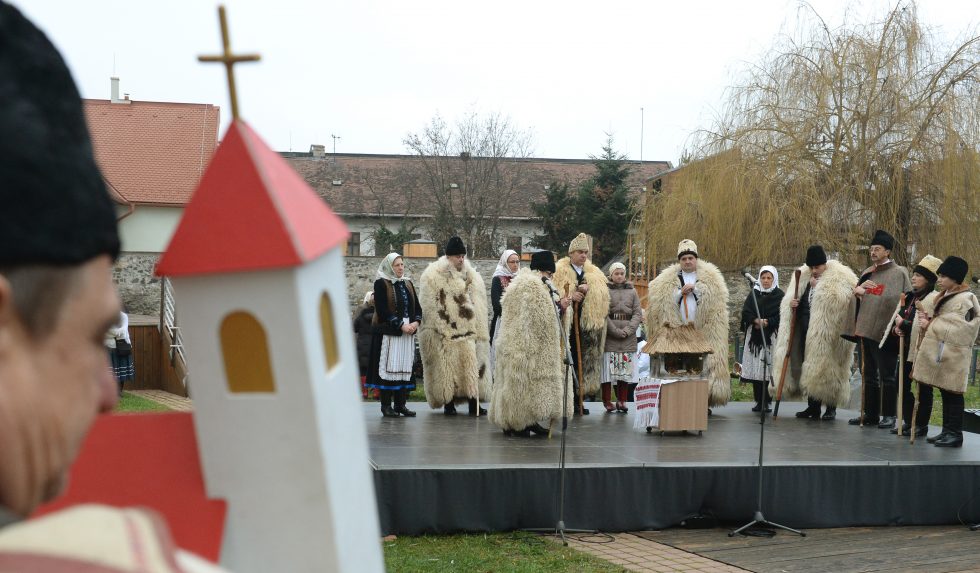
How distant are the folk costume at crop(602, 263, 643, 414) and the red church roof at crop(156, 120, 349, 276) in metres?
9.94

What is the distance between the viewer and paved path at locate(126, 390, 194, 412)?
14922 mm

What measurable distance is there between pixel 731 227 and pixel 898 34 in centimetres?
414

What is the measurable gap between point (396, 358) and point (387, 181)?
2883 cm

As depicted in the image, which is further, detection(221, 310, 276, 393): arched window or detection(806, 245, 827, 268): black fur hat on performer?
detection(806, 245, 827, 268): black fur hat on performer

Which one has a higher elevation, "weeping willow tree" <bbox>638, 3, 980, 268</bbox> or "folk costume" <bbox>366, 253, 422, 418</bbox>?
"weeping willow tree" <bbox>638, 3, 980, 268</bbox>

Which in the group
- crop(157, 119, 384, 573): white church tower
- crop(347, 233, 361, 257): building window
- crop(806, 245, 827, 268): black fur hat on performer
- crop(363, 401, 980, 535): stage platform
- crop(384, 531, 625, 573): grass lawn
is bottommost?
crop(384, 531, 625, 573): grass lawn

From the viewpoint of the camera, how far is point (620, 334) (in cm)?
1107

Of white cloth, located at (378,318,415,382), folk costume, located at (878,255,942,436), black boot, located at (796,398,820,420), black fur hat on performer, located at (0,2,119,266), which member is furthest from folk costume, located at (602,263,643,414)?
black fur hat on performer, located at (0,2,119,266)

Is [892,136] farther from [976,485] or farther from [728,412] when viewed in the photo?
[976,485]

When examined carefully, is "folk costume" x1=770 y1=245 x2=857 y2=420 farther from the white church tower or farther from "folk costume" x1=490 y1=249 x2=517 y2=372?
the white church tower

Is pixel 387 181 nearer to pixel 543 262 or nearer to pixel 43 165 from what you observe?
pixel 543 262

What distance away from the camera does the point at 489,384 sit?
1130 cm

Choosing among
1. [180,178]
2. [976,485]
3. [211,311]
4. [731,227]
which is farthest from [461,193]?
[211,311]

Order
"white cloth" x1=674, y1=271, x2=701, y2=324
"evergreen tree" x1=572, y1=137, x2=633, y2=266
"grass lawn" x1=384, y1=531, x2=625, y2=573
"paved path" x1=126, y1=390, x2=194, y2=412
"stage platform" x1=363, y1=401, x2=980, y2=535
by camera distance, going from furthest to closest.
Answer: "evergreen tree" x1=572, y1=137, x2=633, y2=266, "paved path" x1=126, y1=390, x2=194, y2=412, "white cloth" x1=674, y1=271, x2=701, y2=324, "stage platform" x1=363, y1=401, x2=980, y2=535, "grass lawn" x1=384, y1=531, x2=625, y2=573
